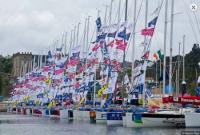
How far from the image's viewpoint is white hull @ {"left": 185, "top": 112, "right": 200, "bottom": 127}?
57.8m

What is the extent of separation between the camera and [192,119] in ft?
189

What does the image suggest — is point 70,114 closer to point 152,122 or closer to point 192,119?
point 152,122

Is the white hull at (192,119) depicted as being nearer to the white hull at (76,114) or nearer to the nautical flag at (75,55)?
the white hull at (76,114)

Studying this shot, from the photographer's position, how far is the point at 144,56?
2522 inches

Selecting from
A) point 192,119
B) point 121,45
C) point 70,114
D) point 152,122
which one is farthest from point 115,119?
point 70,114

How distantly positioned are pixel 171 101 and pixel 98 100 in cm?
2554

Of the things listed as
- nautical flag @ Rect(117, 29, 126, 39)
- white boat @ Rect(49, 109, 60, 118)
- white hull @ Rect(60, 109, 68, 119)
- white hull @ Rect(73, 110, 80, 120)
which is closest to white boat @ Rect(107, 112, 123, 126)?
nautical flag @ Rect(117, 29, 126, 39)

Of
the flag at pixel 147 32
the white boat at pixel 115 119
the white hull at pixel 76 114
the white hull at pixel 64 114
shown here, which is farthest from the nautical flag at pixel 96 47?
the white hull at pixel 64 114

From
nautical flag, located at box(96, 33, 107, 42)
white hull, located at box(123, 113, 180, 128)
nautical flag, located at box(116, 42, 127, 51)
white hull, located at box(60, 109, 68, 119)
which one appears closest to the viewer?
white hull, located at box(123, 113, 180, 128)

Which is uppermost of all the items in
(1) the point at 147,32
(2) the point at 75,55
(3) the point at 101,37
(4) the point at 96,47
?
(3) the point at 101,37

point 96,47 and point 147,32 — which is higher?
point 96,47

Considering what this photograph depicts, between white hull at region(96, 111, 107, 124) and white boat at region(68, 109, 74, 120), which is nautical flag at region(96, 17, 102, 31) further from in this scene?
white boat at region(68, 109, 74, 120)

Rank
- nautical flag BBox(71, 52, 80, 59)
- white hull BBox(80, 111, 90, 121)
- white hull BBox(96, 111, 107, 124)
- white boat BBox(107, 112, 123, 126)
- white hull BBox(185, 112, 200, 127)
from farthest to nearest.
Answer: nautical flag BBox(71, 52, 80, 59), white hull BBox(80, 111, 90, 121), white hull BBox(96, 111, 107, 124), white boat BBox(107, 112, 123, 126), white hull BBox(185, 112, 200, 127)

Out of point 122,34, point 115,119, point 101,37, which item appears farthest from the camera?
point 101,37
